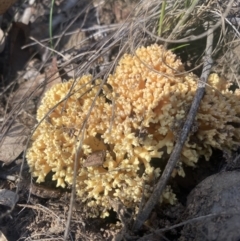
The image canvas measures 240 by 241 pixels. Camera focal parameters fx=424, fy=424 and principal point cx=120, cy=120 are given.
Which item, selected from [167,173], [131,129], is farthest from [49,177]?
[167,173]

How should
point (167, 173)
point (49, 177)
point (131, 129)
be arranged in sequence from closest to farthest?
point (167, 173) → point (131, 129) → point (49, 177)

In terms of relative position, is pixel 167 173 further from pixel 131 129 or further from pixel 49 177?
pixel 49 177

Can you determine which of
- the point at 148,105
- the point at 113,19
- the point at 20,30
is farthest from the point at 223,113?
the point at 20,30

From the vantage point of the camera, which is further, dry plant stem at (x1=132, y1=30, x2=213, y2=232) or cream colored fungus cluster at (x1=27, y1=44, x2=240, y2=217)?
cream colored fungus cluster at (x1=27, y1=44, x2=240, y2=217)

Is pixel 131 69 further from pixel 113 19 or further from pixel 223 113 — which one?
pixel 113 19

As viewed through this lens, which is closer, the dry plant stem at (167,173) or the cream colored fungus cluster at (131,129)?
the dry plant stem at (167,173)
